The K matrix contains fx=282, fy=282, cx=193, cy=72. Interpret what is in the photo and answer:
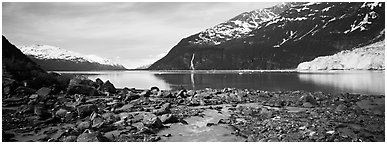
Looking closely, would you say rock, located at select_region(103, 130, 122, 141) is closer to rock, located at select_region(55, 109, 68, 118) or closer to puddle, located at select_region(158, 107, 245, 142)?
puddle, located at select_region(158, 107, 245, 142)

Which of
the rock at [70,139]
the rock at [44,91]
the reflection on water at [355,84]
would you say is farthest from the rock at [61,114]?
the reflection on water at [355,84]

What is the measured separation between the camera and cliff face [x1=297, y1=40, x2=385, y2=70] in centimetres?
10619

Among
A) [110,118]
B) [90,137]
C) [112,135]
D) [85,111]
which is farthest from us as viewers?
[85,111]

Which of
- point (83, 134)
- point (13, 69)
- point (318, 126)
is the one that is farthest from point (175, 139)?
point (13, 69)

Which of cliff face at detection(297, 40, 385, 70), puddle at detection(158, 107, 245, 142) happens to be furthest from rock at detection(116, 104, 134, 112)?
cliff face at detection(297, 40, 385, 70)

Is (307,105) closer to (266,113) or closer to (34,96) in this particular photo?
(266,113)

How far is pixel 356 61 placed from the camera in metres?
117

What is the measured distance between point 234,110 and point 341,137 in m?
6.58

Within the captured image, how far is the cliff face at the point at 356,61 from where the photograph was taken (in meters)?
106

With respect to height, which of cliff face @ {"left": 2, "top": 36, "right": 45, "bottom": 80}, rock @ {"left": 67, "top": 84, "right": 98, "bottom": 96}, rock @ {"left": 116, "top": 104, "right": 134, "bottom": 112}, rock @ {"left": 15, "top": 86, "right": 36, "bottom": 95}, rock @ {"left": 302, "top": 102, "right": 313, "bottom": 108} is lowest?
rock @ {"left": 302, "top": 102, "right": 313, "bottom": 108}

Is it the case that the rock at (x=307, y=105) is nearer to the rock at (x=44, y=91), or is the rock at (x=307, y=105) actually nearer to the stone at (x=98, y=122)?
the stone at (x=98, y=122)

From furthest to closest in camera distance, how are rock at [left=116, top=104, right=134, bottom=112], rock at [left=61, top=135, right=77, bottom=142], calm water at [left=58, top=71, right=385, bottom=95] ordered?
calm water at [left=58, top=71, right=385, bottom=95] → rock at [left=116, top=104, right=134, bottom=112] → rock at [left=61, top=135, right=77, bottom=142]

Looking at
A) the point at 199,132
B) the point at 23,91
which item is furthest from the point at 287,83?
the point at 23,91

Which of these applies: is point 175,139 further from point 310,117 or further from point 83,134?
point 310,117
